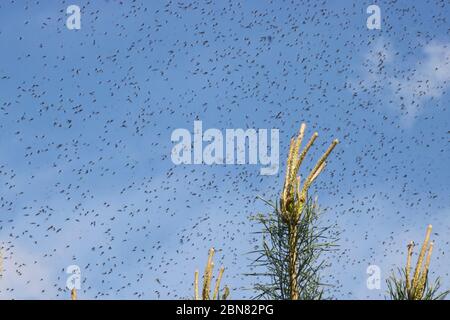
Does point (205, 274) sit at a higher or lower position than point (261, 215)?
lower

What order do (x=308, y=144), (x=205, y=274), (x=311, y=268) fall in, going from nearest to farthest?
1. (x=205, y=274)
2. (x=308, y=144)
3. (x=311, y=268)

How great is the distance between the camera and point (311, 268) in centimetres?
425


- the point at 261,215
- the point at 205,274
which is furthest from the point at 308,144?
the point at 205,274

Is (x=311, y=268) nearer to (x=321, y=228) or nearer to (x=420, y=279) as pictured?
(x=321, y=228)
